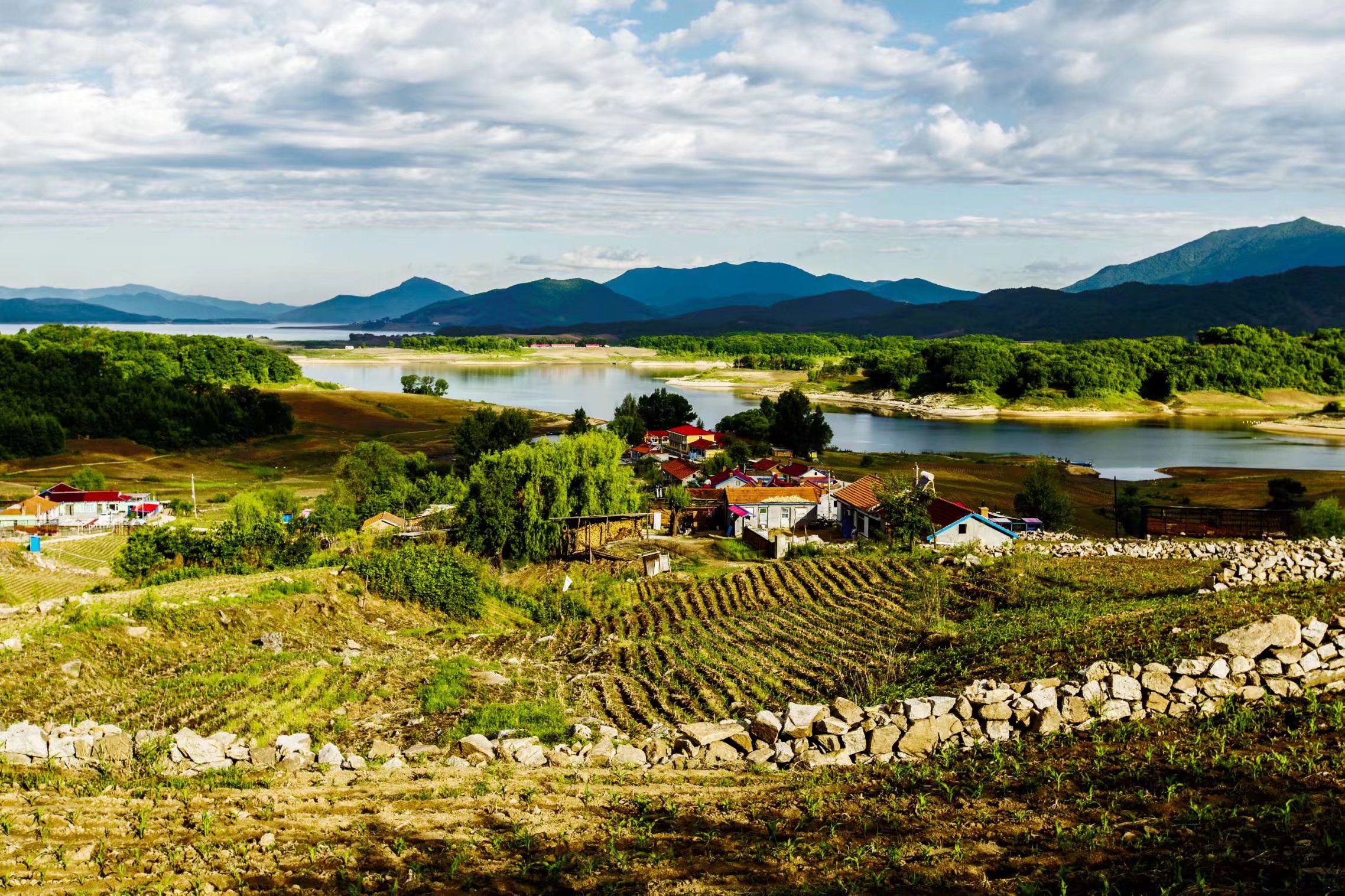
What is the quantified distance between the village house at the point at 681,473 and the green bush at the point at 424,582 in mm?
22110

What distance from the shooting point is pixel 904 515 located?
988 inches

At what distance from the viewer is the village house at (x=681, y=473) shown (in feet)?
135

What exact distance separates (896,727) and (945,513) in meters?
20.4

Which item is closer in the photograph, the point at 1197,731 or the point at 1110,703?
the point at 1197,731

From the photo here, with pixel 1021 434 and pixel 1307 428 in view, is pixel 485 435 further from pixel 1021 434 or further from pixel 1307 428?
pixel 1307 428

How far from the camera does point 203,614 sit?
13.2 metres

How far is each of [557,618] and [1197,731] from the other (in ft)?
43.7

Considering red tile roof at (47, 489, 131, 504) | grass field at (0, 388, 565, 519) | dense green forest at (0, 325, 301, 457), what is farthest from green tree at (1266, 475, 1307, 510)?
dense green forest at (0, 325, 301, 457)

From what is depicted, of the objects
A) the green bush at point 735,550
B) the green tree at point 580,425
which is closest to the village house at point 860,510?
the green bush at point 735,550

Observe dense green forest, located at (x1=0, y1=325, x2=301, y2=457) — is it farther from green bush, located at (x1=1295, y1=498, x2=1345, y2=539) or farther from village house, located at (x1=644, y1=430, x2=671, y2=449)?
green bush, located at (x1=1295, y1=498, x2=1345, y2=539)

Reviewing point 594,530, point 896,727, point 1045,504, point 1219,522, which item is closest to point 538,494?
point 594,530

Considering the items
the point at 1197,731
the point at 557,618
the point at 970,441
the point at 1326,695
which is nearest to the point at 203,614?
the point at 557,618

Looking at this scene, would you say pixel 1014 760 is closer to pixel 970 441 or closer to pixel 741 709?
pixel 741 709

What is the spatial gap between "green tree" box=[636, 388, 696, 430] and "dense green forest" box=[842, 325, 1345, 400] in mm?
49100
